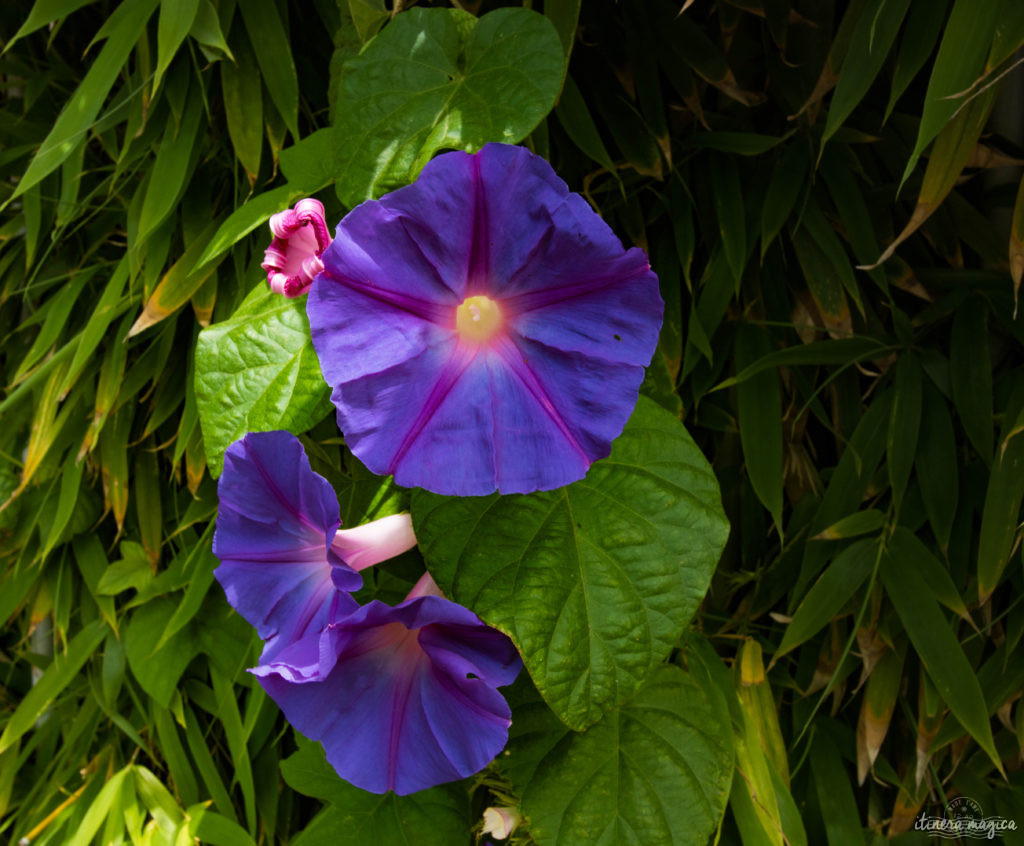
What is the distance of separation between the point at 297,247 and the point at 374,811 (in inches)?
25.2

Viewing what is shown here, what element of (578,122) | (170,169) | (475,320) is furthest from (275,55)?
(475,320)

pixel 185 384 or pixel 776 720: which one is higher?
pixel 185 384

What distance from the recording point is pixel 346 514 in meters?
0.81

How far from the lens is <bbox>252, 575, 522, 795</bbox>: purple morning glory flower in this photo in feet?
2.15

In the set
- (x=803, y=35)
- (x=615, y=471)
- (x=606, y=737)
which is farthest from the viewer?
(x=803, y=35)

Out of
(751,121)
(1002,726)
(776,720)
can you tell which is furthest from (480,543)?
(1002,726)

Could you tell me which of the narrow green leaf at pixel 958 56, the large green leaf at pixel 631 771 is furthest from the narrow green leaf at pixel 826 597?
the narrow green leaf at pixel 958 56

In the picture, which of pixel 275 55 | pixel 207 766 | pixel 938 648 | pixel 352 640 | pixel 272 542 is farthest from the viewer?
pixel 207 766

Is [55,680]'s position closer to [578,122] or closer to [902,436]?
[578,122]

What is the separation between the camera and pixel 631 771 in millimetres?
808

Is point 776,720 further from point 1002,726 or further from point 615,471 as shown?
point 615,471

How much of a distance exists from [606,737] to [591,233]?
1.73 ft

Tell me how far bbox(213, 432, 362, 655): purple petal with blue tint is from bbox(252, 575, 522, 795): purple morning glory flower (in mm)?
44

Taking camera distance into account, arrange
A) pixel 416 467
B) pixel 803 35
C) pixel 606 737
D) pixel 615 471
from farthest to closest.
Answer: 1. pixel 803 35
2. pixel 606 737
3. pixel 615 471
4. pixel 416 467
